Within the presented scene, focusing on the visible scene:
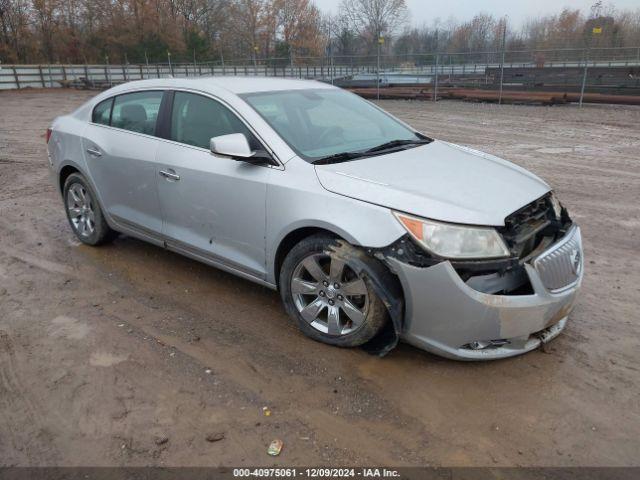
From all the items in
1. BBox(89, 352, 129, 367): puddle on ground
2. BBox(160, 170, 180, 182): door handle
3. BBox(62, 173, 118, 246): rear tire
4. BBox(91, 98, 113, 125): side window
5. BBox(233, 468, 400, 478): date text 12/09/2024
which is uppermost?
BBox(91, 98, 113, 125): side window

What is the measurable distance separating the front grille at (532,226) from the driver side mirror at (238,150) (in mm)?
1584

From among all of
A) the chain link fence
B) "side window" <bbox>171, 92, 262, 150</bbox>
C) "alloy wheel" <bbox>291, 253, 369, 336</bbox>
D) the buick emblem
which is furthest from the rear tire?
the chain link fence

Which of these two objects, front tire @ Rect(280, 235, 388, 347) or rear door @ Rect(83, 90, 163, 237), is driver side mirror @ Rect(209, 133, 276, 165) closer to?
front tire @ Rect(280, 235, 388, 347)

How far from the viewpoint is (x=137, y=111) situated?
4.64 m

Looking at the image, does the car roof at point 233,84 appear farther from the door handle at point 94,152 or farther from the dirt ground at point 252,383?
the dirt ground at point 252,383

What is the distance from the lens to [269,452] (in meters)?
2.60

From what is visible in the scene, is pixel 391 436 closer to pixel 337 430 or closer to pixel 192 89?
pixel 337 430

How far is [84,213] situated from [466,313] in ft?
13.4

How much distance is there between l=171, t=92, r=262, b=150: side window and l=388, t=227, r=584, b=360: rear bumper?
1.62 meters

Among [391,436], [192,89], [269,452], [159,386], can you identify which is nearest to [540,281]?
[391,436]

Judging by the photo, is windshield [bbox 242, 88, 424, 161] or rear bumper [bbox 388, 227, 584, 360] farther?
windshield [bbox 242, 88, 424, 161]

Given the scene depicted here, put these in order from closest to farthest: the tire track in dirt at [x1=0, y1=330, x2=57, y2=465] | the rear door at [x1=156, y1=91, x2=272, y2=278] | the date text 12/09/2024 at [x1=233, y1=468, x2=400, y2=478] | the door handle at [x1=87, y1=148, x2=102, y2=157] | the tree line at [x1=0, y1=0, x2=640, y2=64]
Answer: the date text 12/09/2024 at [x1=233, y1=468, x2=400, y2=478], the tire track in dirt at [x1=0, y1=330, x2=57, y2=465], the rear door at [x1=156, y1=91, x2=272, y2=278], the door handle at [x1=87, y1=148, x2=102, y2=157], the tree line at [x1=0, y1=0, x2=640, y2=64]

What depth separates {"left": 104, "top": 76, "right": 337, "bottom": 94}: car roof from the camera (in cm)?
412

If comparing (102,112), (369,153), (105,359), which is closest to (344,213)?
(369,153)
